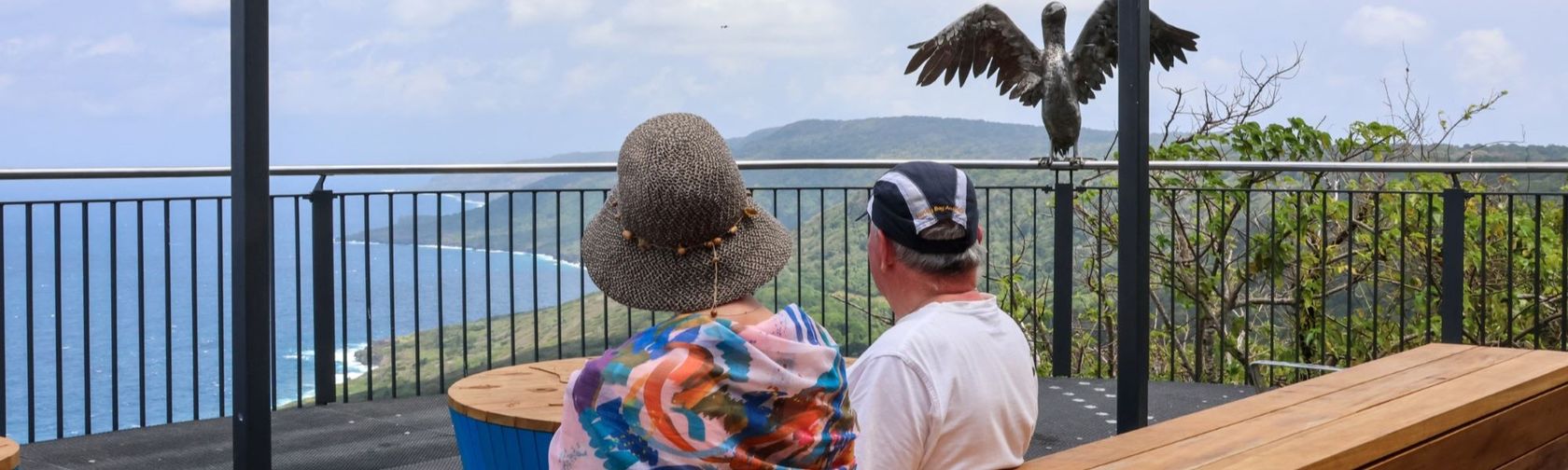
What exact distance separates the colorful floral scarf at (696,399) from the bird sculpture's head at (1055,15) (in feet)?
14.8

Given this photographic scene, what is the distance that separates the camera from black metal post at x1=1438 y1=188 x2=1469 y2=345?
4559 millimetres

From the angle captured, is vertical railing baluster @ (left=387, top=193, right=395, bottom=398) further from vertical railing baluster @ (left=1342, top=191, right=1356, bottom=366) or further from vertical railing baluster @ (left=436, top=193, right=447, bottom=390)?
vertical railing baluster @ (left=1342, top=191, right=1356, bottom=366)

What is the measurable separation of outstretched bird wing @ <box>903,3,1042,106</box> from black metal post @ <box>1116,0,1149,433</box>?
312cm

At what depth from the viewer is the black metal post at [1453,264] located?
4559 millimetres

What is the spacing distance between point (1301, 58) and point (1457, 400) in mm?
6575

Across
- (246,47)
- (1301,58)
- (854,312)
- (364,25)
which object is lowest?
(854,312)

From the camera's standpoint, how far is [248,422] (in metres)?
2.19

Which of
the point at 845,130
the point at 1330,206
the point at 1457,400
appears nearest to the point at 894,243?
the point at 1457,400

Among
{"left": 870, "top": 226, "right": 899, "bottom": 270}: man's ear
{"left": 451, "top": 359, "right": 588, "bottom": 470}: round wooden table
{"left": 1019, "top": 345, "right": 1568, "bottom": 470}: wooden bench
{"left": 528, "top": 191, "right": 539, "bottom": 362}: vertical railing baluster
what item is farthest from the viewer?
{"left": 528, "top": 191, "right": 539, "bottom": 362}: vertical railing baluster

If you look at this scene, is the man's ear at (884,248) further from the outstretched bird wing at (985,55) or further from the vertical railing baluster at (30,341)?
the outstretched bird wing at (985,55)

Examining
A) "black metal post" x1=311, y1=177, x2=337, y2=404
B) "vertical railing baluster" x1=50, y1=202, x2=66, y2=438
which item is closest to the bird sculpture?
"black metal post" x1=311, y1=177, x2=337, y2=404

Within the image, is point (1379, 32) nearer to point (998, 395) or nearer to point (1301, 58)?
point (1301, 58)

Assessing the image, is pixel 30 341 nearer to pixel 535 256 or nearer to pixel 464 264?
pixel 464 264

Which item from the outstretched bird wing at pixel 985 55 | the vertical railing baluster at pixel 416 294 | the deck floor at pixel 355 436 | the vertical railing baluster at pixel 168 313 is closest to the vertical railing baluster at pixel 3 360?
the deck floor at pixel 355 436
